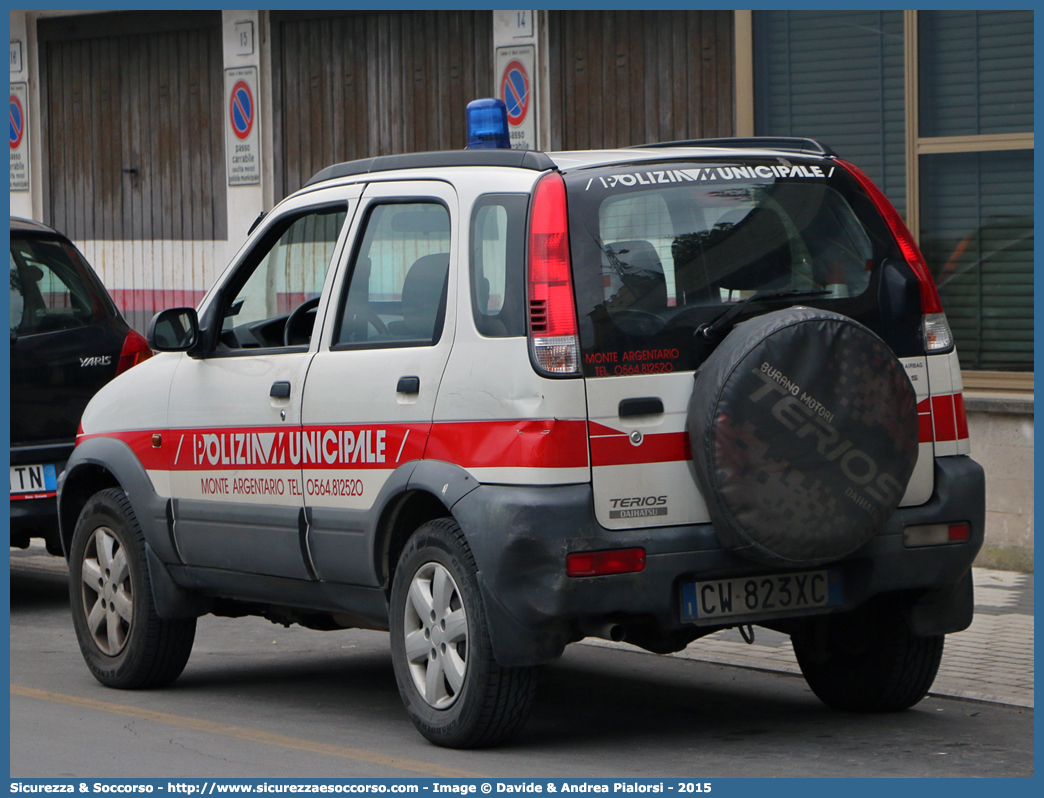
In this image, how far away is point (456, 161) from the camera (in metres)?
5.95

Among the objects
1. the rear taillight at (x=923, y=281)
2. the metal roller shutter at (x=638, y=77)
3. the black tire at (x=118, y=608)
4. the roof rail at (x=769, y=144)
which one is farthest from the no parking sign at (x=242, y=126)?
the rear taillight at (x=923, y=281)

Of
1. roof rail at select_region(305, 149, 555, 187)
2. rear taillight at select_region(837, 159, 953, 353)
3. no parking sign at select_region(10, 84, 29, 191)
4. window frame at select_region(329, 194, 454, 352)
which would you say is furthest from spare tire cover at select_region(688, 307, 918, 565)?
no parking sign at select_region(10, 84, 29, 191)

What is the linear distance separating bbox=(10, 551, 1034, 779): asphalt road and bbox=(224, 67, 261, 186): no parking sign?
828 centimetres

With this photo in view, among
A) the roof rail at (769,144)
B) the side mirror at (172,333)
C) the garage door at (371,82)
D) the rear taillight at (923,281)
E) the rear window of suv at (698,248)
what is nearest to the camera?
the rear window of suv at (698,248)

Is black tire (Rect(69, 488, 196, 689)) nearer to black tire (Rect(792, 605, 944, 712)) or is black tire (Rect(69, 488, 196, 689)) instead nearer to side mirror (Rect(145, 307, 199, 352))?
side mirror (Rect(145, 307, 199, 352))

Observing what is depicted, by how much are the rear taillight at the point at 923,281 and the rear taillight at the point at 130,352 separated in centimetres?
490

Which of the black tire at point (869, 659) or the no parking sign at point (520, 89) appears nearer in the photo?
the black tire at point (869, 659)

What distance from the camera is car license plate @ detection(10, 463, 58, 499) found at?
359 inches

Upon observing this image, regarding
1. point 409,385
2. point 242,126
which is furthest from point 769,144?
point 242,126

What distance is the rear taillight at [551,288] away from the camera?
5.36 metres

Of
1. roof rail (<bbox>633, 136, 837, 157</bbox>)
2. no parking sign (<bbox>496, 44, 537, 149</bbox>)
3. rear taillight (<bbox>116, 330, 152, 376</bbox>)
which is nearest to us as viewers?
roof rail (<bbox>633, 136, 837, 157</bbox>)

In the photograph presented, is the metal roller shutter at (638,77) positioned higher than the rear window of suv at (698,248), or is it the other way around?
the metal roller shutter at (638,77)

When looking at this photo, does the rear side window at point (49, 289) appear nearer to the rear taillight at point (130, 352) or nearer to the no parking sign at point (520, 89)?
the rear taillight at point (130, 352)

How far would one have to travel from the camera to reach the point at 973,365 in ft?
36.0
